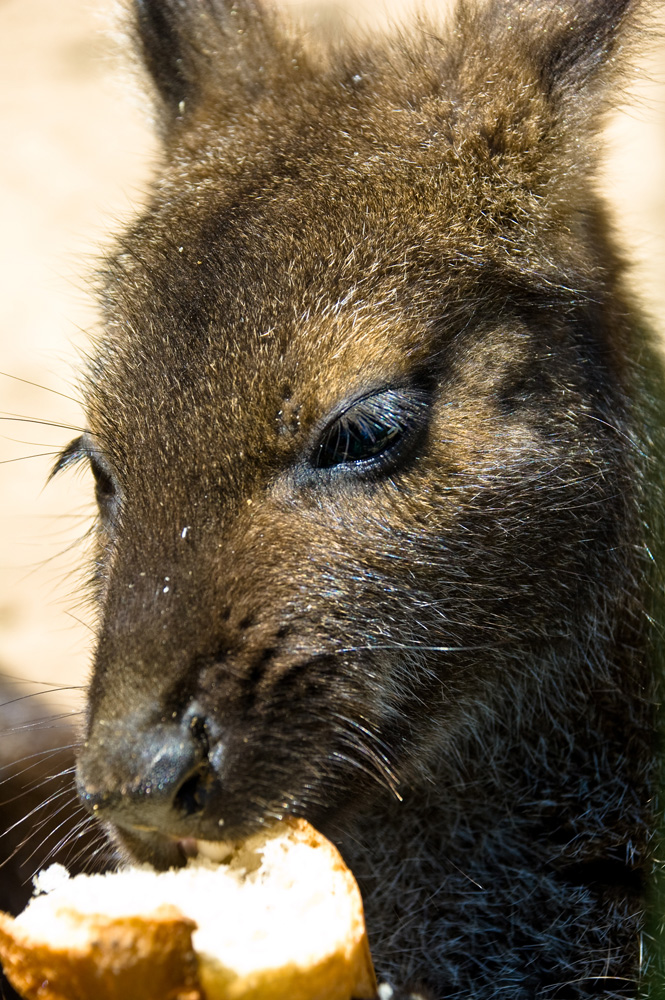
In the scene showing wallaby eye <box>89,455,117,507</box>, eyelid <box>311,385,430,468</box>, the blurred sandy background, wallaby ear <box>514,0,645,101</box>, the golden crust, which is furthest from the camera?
the blurred sandy background

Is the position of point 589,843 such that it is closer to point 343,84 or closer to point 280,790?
point 280,790

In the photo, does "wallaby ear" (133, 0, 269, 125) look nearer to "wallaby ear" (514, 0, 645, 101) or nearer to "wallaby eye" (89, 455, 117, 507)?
"wallaby ear" (514, 0, 645, 101)

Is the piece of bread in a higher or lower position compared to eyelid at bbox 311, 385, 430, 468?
lower

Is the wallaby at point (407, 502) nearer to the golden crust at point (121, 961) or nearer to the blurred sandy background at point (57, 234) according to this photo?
the golden crust at point (121, 961)

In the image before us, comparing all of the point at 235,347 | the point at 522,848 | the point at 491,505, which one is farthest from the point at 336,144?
the point at 522,848

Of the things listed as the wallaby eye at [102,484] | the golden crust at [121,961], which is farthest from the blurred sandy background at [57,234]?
the golden crust at [121,961]

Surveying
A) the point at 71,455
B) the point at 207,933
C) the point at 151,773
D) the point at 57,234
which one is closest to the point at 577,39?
the point at 71,455

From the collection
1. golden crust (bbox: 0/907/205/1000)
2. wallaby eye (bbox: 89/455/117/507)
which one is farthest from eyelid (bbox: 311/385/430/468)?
golden crust (bbox: 0/907/205/1000)

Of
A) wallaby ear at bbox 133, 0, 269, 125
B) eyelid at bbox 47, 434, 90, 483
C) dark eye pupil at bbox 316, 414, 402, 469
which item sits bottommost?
dark eye pupil at bbox 316, 414, 402, 469
